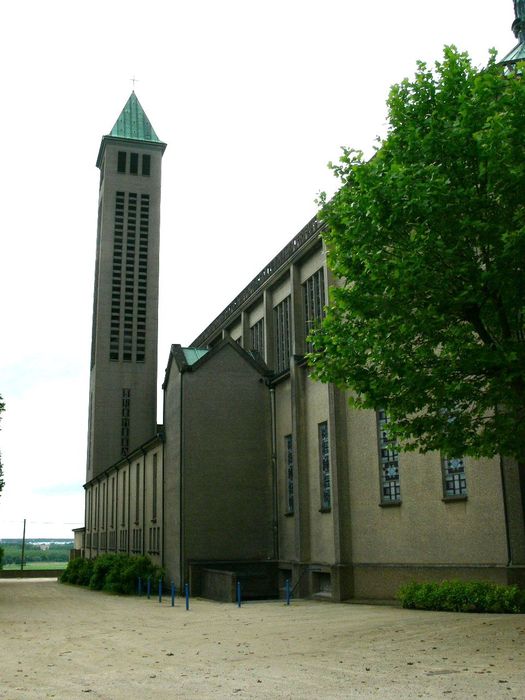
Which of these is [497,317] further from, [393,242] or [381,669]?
[381,669]

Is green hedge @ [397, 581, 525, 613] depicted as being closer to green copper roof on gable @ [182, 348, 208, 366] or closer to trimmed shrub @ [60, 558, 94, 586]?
green copper roof on gable @ [182, 348, 208, 366]

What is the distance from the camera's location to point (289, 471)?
33.9m

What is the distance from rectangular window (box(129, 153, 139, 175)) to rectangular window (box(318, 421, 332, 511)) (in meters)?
45.0

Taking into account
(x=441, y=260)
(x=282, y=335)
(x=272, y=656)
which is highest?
(x=282, y=335)

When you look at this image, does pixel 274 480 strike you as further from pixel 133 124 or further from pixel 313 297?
pixel 133 124

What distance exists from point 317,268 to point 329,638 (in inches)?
859

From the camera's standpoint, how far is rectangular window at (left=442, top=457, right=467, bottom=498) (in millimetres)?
22688

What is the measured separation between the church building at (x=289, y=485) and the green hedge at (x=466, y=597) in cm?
147

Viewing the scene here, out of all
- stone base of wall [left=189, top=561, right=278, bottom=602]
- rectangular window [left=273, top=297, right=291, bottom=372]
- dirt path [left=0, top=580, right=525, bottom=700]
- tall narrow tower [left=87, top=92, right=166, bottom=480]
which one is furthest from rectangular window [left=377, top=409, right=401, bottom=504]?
tall narrow tower [left=87, top=92, right=166, bottom=480]

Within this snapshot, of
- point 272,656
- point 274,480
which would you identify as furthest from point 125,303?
point 272,656

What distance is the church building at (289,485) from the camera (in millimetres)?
22656

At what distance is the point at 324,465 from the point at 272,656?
56.0ft

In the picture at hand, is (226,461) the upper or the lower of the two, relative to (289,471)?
upper

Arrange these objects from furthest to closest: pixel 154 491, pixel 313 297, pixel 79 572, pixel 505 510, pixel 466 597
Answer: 1. pixel 79 572
2. pixel 154 491
3. pixel 313 297
4. pixel 505 510
5. pixel 466 597
